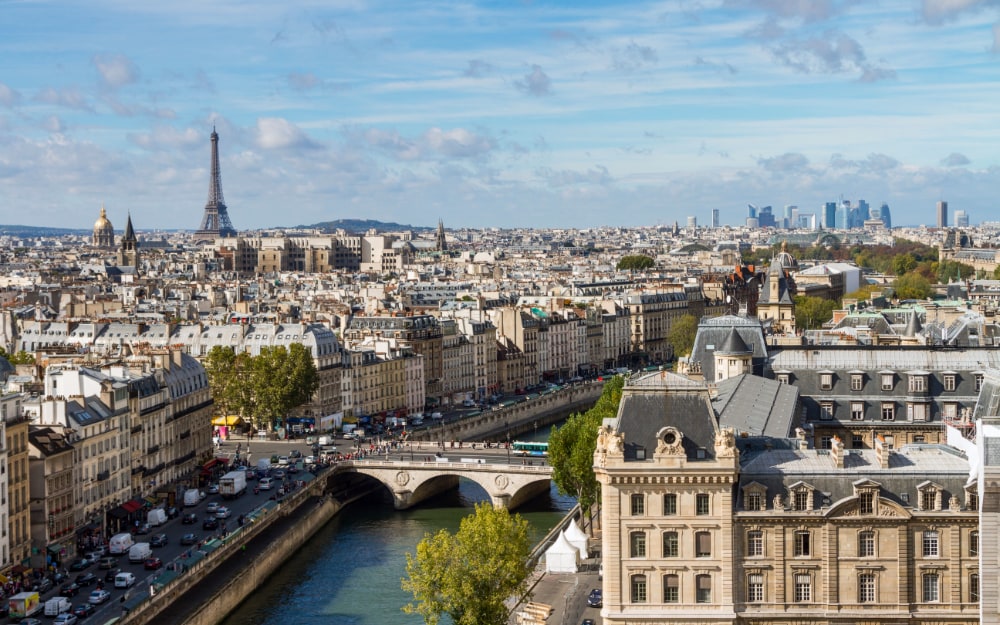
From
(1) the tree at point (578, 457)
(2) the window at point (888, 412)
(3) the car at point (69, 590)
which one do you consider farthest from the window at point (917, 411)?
(3) the car at point (69, 590)

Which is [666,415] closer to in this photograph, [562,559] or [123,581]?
[562,559]

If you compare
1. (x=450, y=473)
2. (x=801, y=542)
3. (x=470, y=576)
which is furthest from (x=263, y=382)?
(x=801, y=542)

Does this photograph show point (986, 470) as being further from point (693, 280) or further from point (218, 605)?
point (693, 280)

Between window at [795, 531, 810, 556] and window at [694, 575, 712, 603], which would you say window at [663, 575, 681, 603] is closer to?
window at [694, 575, 712, 603]

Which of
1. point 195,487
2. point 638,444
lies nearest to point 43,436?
point 195,487

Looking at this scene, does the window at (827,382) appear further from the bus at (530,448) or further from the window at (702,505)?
the bus at (530,448)
